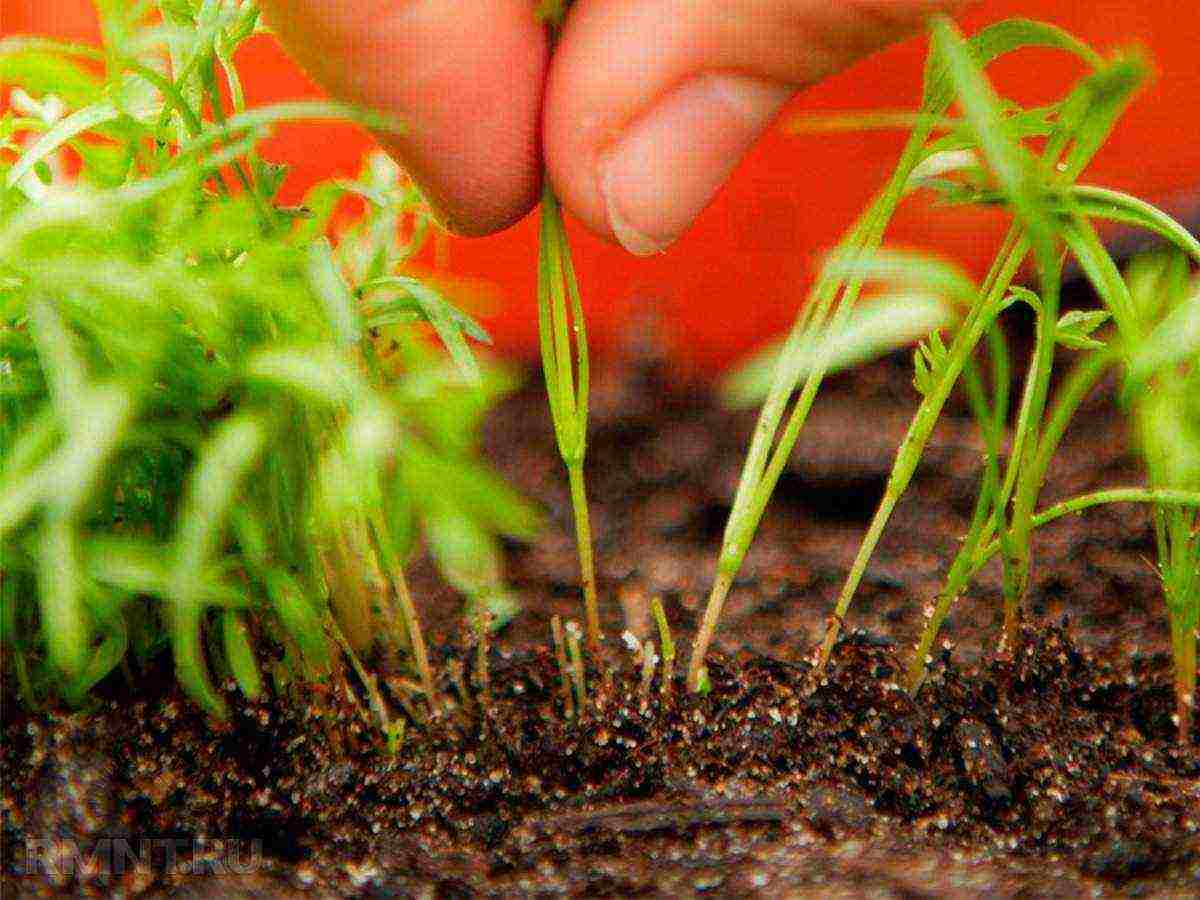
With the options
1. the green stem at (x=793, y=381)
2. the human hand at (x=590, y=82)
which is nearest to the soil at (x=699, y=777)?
the green stem at (x=793, y=381)

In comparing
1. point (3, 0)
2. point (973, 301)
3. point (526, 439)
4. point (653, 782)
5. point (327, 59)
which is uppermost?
point (3, 0)

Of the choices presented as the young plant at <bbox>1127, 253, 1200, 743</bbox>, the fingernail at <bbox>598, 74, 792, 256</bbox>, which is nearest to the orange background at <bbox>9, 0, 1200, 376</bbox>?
the young plant at <bbox>1127, 253, 1200, 743</bbox>

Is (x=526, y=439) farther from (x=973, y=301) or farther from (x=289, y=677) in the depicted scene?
(x=973, y=301)

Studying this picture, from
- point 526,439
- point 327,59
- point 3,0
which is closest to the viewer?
point 327,59

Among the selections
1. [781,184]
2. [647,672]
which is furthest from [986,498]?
[781,184]

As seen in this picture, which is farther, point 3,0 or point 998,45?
point 3,0

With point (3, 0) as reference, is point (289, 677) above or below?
below

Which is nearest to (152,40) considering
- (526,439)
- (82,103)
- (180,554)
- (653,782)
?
(82,103)
